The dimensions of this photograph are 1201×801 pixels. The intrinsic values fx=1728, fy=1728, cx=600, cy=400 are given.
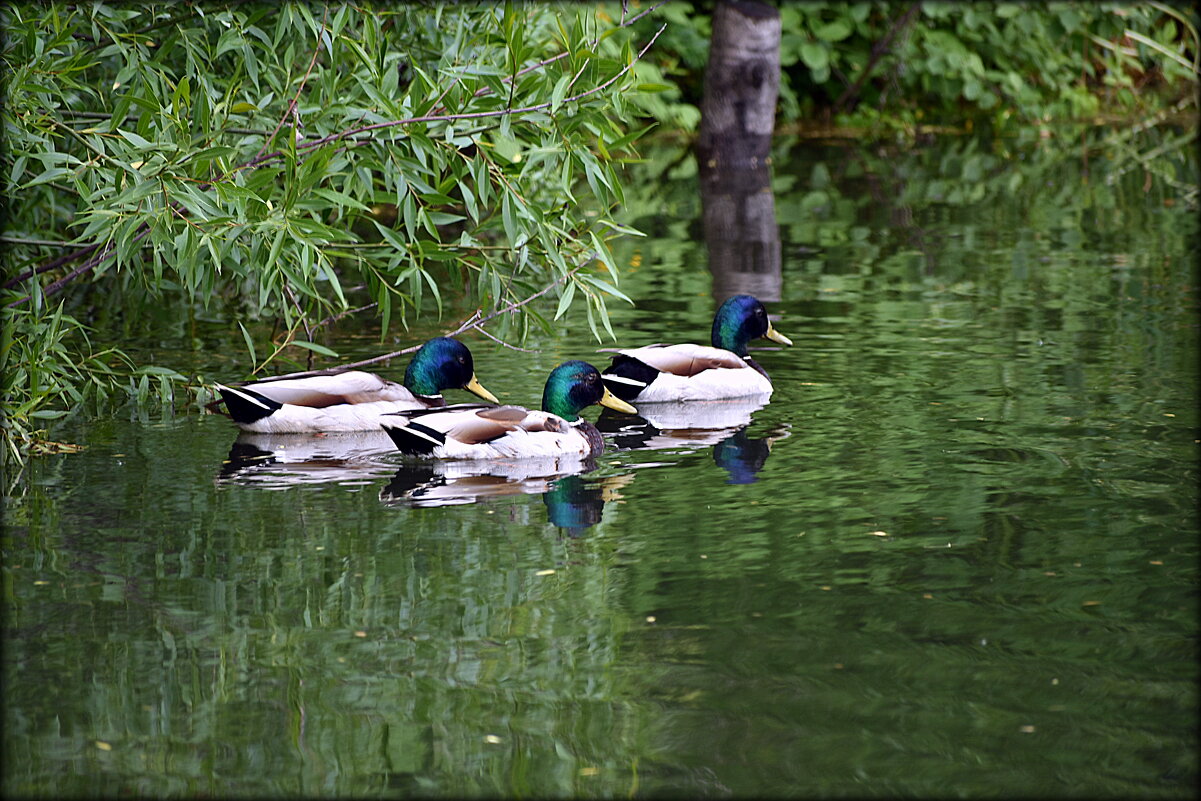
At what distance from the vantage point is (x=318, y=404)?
9.52 metres

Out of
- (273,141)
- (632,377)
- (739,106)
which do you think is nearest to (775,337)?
(632,377)

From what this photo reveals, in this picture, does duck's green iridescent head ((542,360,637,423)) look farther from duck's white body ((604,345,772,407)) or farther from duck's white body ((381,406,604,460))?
duck's white body ((604,345,772,407))

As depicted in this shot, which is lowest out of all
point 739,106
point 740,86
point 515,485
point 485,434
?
point 515,485

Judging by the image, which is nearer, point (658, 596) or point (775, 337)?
point (658, 596)

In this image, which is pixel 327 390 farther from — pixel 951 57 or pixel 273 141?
pixel 951 57

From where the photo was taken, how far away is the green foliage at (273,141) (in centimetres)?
814

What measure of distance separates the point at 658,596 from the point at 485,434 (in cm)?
238

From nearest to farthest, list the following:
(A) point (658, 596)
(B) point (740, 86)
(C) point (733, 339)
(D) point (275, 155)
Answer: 1. (A) point (658, 596)
2. (D) point (275, 155)
3. (C) point (733, 339)
4. (B) point (740, 86)

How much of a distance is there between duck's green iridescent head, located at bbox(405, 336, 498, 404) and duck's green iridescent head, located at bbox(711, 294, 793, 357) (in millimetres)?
2115

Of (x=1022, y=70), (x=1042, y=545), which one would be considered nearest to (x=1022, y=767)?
(x=1042, y=545)

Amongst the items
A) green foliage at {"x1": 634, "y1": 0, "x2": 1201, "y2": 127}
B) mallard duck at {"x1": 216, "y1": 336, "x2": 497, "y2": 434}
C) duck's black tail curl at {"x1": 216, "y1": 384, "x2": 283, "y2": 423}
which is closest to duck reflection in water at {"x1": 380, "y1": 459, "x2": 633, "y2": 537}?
mallard duck at {"x1": 216, "y1": 336, "x2": 497, "y2": 434}

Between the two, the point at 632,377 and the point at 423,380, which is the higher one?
the point at 423,380

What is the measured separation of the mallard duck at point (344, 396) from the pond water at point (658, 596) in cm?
25

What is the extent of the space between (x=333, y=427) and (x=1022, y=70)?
77.4ft
